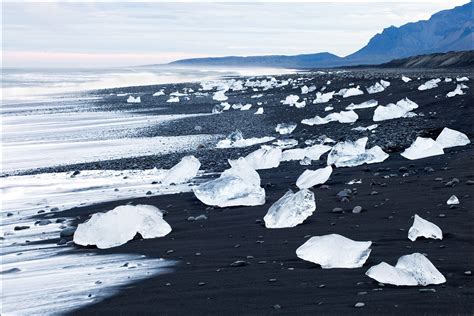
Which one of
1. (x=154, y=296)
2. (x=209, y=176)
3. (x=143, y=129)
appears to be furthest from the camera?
(x=143, y=129)

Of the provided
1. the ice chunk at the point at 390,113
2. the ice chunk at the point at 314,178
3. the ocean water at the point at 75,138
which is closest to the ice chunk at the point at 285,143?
the ocean water at the point at 75,138

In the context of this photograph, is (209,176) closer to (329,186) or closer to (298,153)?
(298,153)

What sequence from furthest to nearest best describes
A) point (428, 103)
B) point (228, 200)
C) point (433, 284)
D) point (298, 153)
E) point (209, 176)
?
1. point (428, 103)
2. point (298, 153)
3. point (209, 176)
4. point (228, 200)
5. point (433, 284)

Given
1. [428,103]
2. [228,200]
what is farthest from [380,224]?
[428,103]

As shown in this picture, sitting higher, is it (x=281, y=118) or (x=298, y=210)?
(x=298, y=210)

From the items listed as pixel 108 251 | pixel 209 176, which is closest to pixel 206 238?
pixel 108 251

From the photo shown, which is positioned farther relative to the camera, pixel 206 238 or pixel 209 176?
pixel 209 176

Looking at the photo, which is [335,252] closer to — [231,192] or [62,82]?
[231,192]

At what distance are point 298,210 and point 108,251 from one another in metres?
1.73

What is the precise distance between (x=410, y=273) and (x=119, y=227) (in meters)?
2.97

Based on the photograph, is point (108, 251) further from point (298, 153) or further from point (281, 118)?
point (281, 118)

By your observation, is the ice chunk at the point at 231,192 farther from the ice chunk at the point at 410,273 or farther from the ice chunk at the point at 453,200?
the ice chunk at the point at 410,273

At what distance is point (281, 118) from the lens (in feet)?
64.7

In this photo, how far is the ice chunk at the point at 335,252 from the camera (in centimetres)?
465
